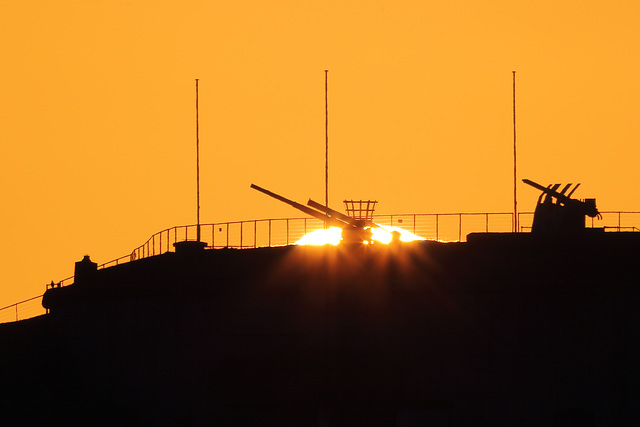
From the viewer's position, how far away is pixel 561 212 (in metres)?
55.8

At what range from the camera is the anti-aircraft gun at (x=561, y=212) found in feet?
182

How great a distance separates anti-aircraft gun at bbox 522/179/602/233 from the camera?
182 feet

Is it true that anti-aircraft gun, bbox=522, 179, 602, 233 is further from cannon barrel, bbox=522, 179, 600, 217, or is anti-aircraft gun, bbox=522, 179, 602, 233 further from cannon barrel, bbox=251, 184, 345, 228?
cannon barrel, bbox=251, 184, 345, 228

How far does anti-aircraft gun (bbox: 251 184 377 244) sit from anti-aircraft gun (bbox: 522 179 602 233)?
302 inches

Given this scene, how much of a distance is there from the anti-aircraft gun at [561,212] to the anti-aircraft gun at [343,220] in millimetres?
7664

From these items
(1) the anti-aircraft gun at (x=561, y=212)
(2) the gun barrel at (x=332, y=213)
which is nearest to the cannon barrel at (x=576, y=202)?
(1) the anti-aircraft gun at (x=561, y=212)

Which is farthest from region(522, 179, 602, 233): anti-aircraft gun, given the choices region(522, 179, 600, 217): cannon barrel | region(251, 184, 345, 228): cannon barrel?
region(251, 184, 345, 228): cannon barrel

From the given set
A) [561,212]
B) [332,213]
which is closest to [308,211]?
[332,213]

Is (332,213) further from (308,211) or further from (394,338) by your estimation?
(394,338)

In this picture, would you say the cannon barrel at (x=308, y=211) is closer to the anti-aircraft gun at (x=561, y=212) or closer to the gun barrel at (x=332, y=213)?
the gun barrel at (x=332, y=213)

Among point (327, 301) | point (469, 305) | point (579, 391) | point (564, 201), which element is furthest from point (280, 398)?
point (564, 201)

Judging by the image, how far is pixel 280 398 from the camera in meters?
46.5

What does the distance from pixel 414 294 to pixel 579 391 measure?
6.38 metres

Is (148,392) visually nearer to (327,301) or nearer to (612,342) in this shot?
(327,301)
